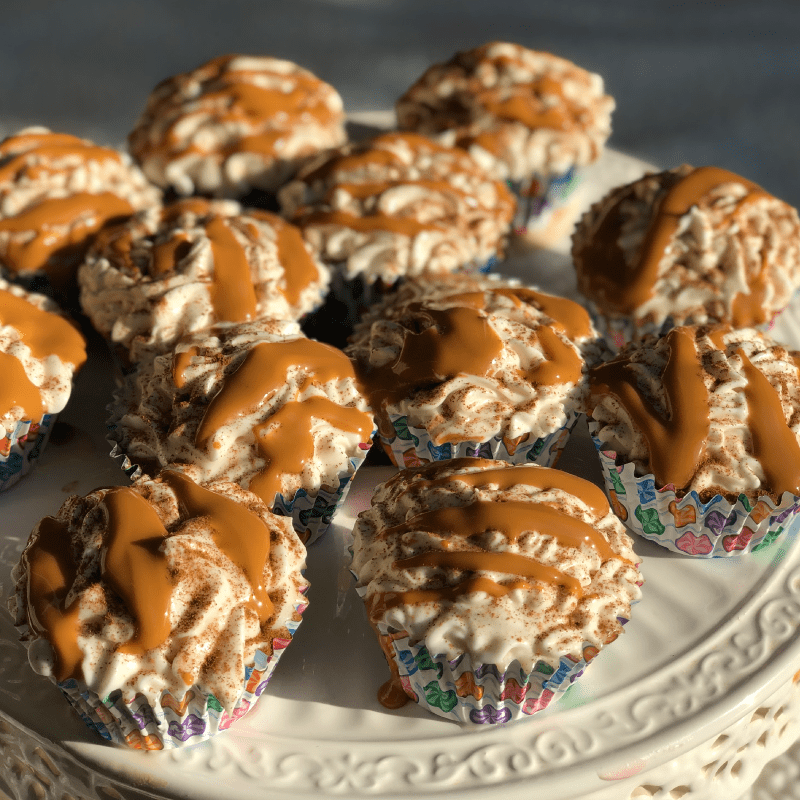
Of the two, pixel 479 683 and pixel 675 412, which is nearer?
pixel 479 683

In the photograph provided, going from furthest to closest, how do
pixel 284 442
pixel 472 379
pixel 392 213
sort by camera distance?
pixel 392 213 → pixel 472 379 → pixel 284 442

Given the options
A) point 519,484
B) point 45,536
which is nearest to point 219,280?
point 45,536

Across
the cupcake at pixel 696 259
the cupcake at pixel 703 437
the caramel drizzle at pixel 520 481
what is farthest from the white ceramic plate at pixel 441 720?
the cupcake at pixel 696 259

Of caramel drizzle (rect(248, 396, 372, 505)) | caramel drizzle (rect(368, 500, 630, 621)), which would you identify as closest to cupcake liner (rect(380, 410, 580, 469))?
caramel drizzle (rect(248, 396, 372, 505))

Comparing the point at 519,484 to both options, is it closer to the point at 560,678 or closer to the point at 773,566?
the point at 560,678

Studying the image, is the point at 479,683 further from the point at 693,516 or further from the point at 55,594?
the point at 55,594

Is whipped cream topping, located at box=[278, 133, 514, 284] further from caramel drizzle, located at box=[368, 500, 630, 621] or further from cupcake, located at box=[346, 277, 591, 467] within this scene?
caramel drizzle, located at box=[368, 500, 630, 621]

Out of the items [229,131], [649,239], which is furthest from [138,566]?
[229,131]

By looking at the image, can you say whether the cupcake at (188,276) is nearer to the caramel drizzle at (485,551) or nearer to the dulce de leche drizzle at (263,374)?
the dulce de leche drizzle at (263,374)

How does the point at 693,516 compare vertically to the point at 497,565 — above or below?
below
